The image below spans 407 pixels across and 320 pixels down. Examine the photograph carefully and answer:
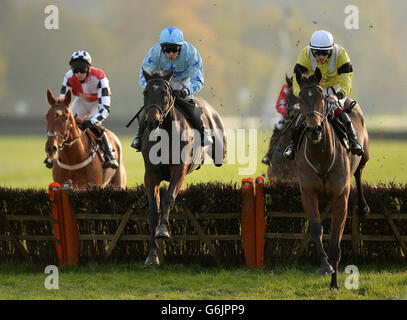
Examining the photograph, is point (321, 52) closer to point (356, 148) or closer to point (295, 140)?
point (295, 140)

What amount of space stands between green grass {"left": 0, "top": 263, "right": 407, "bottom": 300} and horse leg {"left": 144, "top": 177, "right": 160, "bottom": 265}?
12.2 inches

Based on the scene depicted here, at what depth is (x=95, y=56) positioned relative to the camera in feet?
207

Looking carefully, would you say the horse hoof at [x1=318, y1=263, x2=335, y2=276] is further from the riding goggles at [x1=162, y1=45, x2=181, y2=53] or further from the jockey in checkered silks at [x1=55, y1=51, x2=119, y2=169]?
the jockey in checkered silks at [x1=55, y1=51, x2=119, y2=169]

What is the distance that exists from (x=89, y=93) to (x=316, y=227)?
14.8ft

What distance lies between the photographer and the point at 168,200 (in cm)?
709

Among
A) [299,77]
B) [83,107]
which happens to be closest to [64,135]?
[83,107]

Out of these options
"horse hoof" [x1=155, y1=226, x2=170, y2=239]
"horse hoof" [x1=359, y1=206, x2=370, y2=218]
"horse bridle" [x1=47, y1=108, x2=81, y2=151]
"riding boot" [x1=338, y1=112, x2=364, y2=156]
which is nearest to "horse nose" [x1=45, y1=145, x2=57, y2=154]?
"horse bridle" [x1=47, y1=108, x2=81, y2=151]

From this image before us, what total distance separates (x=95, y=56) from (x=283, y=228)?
57474 millimetres

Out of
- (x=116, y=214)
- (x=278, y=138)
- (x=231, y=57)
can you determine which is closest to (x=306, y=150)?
(x=116, y=214)

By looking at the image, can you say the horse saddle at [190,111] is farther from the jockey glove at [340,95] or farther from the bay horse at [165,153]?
the jockey glove at [340,95]

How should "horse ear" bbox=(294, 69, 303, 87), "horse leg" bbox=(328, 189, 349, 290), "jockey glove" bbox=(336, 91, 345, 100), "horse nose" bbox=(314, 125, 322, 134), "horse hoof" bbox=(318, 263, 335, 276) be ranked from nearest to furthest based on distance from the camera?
"horse nose" bbox=(314, 125, 322, 134) < "horse hoof" bbox=(318, 263, 335, 276) < "horse ear" bbox=(294, 69, 303, 87) < "horse leg" bbox=(328, 189, 349, 290) < "jockey glove" bbox=(336, 91, 345, 100)

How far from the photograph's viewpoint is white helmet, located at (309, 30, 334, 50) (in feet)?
23.8

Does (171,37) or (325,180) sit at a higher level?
(171,37)

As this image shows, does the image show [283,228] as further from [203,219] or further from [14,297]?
[14,297]
